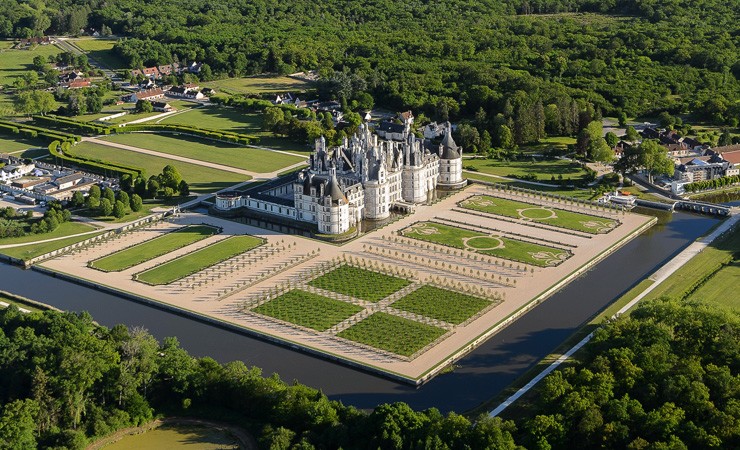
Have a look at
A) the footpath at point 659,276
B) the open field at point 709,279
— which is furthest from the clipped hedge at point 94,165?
the open field at point 709,279

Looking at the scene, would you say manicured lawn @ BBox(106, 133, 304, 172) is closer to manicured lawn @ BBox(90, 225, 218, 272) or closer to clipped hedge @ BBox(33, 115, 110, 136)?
clipped hedge @ BBox(33, 115, 110, 136)

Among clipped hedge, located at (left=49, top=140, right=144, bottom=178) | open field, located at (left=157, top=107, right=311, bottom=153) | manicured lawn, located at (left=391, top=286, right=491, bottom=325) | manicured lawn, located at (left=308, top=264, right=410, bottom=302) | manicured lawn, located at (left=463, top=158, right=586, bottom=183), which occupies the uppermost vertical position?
open field, located at (left=157, top=107, right=311, bottom=153)

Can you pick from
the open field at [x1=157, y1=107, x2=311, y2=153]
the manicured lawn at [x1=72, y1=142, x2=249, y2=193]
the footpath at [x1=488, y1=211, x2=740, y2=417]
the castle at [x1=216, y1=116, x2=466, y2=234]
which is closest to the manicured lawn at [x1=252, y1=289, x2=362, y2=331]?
the castle at [x1=216, y1=116, x2=466, y2=234]

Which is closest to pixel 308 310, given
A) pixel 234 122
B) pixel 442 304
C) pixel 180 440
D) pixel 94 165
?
pixel 442 304

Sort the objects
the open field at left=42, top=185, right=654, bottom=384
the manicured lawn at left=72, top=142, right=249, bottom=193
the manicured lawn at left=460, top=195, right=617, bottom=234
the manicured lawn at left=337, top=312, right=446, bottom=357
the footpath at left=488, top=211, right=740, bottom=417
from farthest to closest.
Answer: the manicured lawn at left=72, top=142, right=249, bottom=193
the manicured lawn at left=460, top=195, right=617, bottom=234
the open field at left=42, top=185, right=654, bottom=384
the manicured lawn at left=337, top=312, right=446, bottom=357
the footpath at left=488, top=211, right=740, bottom=417

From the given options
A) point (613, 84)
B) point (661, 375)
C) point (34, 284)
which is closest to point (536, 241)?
point (661, 375)

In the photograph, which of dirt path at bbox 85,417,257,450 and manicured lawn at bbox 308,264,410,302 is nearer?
dirt path at bbox 85,417,257,450

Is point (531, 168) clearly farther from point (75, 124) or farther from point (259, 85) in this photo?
point (75, 124)

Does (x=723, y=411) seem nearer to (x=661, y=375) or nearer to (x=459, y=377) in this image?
(x=661, y=375)
